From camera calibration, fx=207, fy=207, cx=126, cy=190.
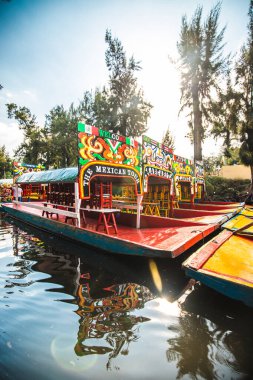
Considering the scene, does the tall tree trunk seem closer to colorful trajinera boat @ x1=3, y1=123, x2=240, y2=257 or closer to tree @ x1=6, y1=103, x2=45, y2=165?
colorful trajinera boat @ x1=3, y1=123, x2=240, y2=257

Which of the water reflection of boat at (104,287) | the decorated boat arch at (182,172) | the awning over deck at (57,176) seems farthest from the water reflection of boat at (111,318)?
the decorated boat arch at (182,172)

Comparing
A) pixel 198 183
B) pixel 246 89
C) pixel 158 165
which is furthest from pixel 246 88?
pixel 158 165

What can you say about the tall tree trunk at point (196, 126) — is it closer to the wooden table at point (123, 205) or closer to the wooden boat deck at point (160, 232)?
the wooden table at point (123, 205)

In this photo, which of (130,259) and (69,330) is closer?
(69,330)

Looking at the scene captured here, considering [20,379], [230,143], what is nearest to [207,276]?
[20,379]

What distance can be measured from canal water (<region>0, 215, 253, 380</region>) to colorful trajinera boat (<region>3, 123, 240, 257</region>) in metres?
0.80

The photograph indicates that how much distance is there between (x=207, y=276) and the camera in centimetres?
336

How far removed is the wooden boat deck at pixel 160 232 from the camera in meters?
4.94

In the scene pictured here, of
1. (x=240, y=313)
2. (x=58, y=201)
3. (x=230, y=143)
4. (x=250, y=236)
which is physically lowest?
(x=240, y=313)

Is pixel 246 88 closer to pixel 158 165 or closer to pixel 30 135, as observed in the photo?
pixel 158 165

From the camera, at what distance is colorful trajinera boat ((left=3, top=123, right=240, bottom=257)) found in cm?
563

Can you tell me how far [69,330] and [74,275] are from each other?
2147 millimetres

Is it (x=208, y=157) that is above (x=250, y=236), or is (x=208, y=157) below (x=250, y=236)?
above

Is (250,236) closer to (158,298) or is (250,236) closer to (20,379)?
(158,298)
